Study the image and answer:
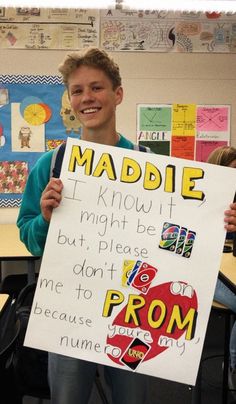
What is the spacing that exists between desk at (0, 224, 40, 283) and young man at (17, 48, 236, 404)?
132cm

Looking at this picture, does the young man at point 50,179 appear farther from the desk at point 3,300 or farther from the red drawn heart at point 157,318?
the desk at point 3,300

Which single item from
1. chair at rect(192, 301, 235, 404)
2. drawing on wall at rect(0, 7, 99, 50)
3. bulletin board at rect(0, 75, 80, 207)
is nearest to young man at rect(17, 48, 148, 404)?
chair at rect(192, 301, 235, 404)

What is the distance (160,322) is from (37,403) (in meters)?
1.36

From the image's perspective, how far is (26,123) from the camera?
3.57 meters

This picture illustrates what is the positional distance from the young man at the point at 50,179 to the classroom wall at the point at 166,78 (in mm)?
2282

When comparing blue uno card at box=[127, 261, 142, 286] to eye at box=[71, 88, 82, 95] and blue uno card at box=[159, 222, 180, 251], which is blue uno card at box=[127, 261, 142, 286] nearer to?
blue uno card at box=[159, 222, 180, 251]

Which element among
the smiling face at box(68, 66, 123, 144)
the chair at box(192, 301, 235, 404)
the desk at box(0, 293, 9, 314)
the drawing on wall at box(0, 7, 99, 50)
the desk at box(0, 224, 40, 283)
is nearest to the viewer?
the smiling face at box(68, 66, 123, 144)

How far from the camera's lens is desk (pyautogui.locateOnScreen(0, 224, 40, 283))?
8.67ft

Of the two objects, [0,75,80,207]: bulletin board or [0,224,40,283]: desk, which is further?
[0,75,80,207]: bulletin board

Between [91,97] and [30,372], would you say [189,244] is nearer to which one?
[91,97]

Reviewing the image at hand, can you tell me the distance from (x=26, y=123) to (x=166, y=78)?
4.27 ft

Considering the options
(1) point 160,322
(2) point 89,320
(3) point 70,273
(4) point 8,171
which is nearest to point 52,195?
(3) point 70,273

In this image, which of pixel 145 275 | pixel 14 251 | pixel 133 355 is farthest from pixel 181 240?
pixel 14 251

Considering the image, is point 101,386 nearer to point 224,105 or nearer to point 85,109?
point 85,109
